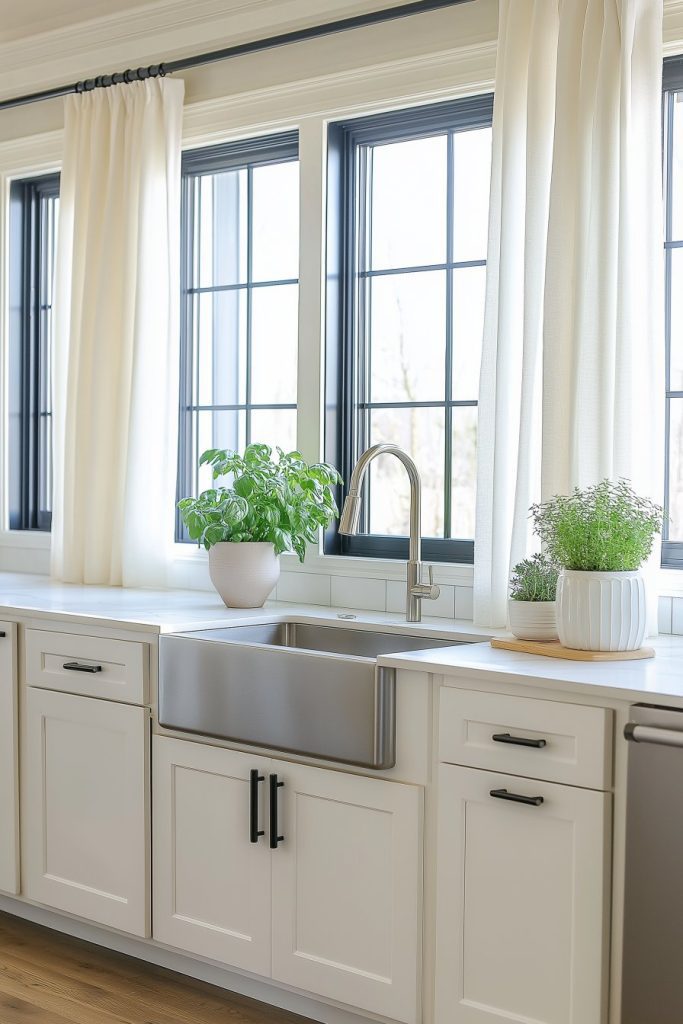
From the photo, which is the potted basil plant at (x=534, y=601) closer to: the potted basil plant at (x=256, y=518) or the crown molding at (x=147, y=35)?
the potted basil plant at (x=256, y=518)

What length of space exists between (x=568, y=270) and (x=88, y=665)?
1.51 metres

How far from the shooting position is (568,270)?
266 cm

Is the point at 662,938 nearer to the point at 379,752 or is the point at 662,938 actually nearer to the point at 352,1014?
the point at 379,752

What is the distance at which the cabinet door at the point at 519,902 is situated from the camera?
6.66ft

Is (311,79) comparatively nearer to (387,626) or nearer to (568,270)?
(568,270)

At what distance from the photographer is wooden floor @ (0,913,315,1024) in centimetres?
263

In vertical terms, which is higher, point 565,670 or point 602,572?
point 602,572

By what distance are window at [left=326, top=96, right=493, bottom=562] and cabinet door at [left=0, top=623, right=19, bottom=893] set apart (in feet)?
3.10

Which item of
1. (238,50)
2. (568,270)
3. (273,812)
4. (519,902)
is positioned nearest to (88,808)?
(273,812)

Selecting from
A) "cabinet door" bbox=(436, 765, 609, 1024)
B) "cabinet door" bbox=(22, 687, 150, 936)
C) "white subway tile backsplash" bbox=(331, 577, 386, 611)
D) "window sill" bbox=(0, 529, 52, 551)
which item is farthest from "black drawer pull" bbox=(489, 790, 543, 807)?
"window sill" bbox=(0, 529, 52, 551)

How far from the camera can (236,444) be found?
12.2 feet

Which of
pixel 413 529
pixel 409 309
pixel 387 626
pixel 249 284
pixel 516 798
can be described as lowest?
pixel 516 798

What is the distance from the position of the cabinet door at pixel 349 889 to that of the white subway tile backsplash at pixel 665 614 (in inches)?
30.3

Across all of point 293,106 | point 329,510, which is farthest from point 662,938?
point 293,106
